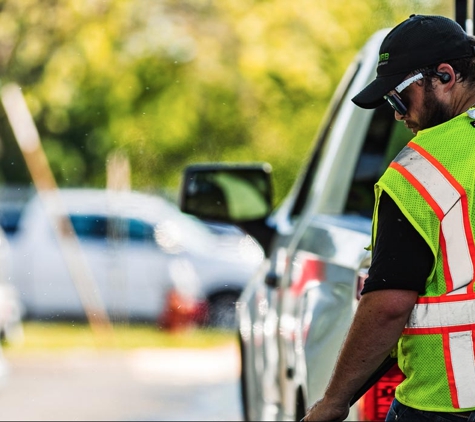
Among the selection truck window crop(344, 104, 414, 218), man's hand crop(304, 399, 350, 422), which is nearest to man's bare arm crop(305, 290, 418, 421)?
man's hand crop(304, 399, 350, 422)

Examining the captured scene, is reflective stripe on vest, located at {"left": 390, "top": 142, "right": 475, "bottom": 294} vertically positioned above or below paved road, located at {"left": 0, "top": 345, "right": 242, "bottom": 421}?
above

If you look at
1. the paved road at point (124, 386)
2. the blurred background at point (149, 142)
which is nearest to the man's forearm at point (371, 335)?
the paved road at point (124, 386)

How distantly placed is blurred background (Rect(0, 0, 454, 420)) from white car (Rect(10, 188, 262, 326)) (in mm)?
21

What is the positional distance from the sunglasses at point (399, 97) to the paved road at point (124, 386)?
602 centimetres

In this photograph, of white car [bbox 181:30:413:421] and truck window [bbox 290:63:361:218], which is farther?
truck window [bbox 290:63:361:218]

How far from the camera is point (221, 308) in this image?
16.2 metres

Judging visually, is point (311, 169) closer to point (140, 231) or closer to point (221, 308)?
point (221, 308)

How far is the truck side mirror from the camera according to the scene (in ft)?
16.9

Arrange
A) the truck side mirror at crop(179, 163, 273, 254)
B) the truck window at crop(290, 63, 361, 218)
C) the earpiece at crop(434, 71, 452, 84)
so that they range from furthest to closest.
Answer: the truck window at crop(290, 63, 361, 218) < the truck side mirror at crop(179, 163, 273, 254) < the earpiece at crop(434, 71, 452, 84)

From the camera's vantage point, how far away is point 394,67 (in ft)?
8.91

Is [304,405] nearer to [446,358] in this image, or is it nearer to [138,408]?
[446,358]

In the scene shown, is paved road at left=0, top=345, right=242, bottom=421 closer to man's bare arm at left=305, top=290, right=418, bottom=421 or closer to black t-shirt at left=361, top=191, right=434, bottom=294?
man's bare arm at left=305, top=290, right=418, bottom=421

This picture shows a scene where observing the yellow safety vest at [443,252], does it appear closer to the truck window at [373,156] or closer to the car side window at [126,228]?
the truck window at [373,156]

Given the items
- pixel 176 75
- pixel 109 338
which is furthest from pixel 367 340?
pixel 176 75
